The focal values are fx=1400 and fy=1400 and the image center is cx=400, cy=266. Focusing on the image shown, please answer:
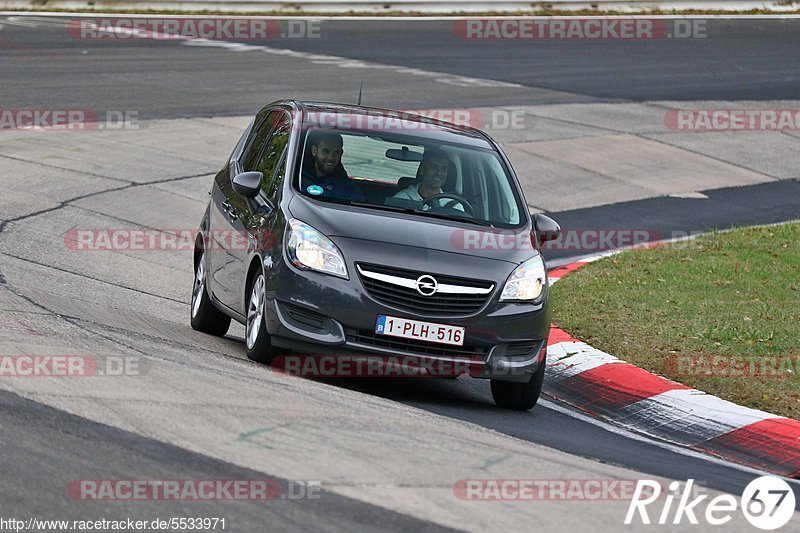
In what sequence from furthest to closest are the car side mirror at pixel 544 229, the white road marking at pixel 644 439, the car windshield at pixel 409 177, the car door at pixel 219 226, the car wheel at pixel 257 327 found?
the car door at pixel 219 226
the car side mirror at pixel 544 229
the car windshield at pixel 409 177
the car wheel at pixel 257 327
the white road marking at pixel 644 439

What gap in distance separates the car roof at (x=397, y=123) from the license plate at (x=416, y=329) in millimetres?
1853

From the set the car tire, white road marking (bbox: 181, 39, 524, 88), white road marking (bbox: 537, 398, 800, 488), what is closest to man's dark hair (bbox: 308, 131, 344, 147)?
the car tire

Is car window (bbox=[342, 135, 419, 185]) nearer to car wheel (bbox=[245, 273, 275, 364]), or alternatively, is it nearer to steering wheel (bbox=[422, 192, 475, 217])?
steering wheel (bbox=[422, 192, 475, 217])

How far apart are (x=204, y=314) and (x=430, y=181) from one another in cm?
209

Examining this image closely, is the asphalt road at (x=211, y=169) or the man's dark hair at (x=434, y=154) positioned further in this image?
the man's dark hair at (x=434, y=154)

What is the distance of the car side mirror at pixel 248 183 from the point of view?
30.1 feet

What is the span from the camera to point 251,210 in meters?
9.37

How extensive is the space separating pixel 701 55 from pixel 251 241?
22936 mm

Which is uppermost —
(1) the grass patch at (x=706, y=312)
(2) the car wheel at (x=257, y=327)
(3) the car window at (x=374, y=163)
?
(3) the car window at (x=374, y=163)

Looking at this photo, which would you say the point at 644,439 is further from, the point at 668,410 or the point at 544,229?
the point at 544,229

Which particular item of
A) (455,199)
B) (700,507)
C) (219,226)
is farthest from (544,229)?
(700,507)

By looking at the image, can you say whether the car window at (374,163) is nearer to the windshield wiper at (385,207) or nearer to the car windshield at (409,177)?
the car windshield at (409,177)

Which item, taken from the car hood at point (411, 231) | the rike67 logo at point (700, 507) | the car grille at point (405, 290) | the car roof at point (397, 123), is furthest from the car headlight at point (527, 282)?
the rike67 logo at point (700, 507)

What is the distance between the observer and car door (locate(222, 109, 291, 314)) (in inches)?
360
